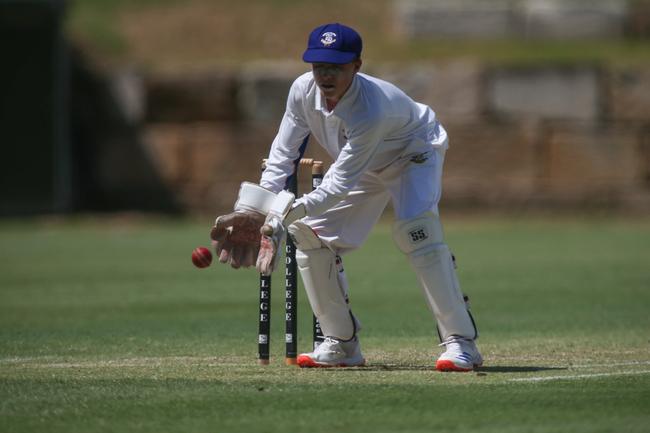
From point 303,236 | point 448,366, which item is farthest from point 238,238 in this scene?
point 448,366

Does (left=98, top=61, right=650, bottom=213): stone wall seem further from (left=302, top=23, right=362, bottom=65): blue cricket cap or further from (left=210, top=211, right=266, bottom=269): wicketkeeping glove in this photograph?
(left=302, top=23, right=362, bottom=65): blue cricket cap

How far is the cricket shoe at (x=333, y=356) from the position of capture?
294 inches

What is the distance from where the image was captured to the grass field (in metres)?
5.77

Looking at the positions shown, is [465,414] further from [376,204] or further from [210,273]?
[210,273]

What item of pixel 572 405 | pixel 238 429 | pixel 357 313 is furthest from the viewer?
pixel 357 313

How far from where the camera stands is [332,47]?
22.7 feet

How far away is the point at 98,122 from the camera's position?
2514 centimetres

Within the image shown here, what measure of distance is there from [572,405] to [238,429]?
1.61m

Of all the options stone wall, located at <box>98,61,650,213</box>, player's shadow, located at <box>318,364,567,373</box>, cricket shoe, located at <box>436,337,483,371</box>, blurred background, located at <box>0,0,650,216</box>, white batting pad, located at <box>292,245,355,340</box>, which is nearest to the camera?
cricket shoe, located at <box>436,337,483,371</box>

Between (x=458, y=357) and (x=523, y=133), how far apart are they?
16900mm

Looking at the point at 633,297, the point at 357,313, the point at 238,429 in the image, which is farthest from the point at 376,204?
the point at 633,297

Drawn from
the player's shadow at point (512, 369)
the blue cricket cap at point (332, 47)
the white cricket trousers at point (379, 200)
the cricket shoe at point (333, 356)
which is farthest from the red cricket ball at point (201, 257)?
the player's shadow at point (512, 369)

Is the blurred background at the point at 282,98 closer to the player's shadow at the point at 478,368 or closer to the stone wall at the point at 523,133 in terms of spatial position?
the stone wall at the point at 523,133

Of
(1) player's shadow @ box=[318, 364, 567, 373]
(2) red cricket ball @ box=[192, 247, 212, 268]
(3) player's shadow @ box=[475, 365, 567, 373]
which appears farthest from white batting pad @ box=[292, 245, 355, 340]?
(3) player's shadow @ box=[475, 365, 567, 373]
